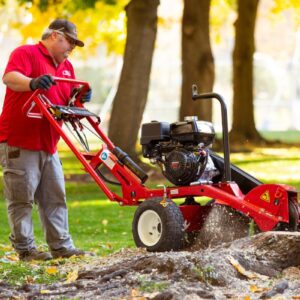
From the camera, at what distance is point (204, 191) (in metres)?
7.11

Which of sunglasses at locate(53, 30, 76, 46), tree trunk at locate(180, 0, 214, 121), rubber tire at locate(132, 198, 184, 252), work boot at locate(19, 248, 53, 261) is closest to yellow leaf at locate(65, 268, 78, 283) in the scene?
rubber tire at locate(132, 198, 184, 252)

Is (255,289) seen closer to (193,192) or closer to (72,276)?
(72,276)

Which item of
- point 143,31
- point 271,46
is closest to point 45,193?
point 143,31

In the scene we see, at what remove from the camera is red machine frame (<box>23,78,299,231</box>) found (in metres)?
6.84

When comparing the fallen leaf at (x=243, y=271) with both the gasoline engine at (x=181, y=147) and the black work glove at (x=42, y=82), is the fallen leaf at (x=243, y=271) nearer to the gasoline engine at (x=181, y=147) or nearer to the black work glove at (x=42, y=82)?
the gasoline engine at (x=181, y=147)

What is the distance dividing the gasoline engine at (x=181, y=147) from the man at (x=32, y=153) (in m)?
0.78

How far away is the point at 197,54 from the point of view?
19.0 meters

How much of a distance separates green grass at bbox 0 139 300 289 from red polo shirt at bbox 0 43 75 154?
93 centimetres

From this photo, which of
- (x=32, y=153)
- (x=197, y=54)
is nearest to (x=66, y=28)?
(x=32, y=153)

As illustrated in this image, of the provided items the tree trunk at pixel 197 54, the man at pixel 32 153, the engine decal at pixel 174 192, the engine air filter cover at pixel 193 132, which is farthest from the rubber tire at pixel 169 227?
the tree trunk at pixel 197 54

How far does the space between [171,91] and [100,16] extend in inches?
970

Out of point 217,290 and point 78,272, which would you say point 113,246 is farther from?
point 217,290

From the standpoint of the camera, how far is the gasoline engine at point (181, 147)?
723 centimetres

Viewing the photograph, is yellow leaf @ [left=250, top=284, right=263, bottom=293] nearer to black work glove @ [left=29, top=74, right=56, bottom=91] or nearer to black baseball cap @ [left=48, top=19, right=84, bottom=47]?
black work glove @ [left=29, top=74, right=56, bottom=91]
